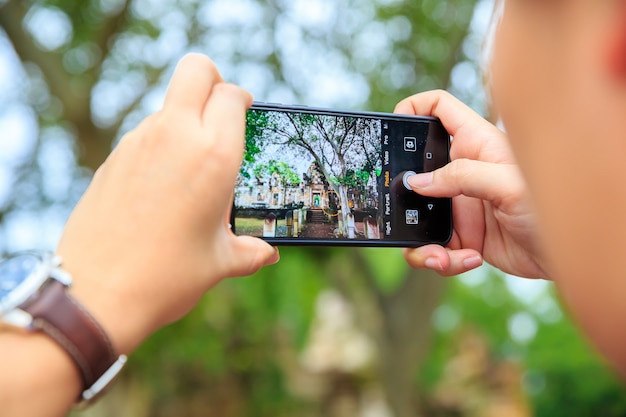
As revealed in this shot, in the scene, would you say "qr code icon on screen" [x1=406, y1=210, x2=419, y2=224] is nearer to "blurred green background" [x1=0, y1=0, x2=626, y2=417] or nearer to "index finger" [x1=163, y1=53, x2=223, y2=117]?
"index finger" [x1=163, y1=53, x2=223, y2=117]

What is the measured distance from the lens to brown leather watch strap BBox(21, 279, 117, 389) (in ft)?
2.23

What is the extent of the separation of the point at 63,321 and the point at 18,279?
0.09 meters

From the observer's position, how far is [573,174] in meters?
0.42

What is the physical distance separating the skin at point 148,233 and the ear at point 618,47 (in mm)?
485

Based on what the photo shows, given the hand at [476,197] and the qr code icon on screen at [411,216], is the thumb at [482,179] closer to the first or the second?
the hand at [476,197]

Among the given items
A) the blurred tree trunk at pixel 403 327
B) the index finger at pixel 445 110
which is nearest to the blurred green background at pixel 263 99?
the blurred tree trunk at pixel 403 327

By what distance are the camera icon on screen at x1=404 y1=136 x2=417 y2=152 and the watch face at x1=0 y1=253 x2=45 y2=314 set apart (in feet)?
2.88

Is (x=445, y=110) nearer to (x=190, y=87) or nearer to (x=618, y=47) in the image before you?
(x=190, y=87)

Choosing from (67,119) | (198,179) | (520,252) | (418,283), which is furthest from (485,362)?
(198,179)

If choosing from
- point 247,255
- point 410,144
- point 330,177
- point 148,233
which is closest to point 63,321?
point 148,233

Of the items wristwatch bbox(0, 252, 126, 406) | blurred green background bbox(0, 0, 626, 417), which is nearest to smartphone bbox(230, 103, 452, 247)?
wristwatch bbox(0, 252, 126, 406)

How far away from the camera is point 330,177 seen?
1.40m

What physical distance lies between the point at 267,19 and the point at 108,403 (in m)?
3.66

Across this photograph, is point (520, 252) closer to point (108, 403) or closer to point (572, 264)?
point (572, 264)
